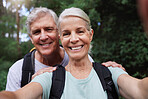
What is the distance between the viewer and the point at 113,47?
6.11m

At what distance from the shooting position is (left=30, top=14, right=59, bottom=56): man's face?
2.57 m

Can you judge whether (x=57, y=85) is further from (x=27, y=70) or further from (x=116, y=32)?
(x=116, y=32)

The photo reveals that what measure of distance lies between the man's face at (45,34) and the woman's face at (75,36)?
2.42 ft

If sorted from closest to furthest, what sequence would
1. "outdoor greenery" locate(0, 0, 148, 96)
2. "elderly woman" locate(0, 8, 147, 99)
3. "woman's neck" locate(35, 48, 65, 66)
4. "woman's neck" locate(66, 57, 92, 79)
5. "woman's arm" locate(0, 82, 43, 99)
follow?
"woman's arm" locate(0, 82, 43, 99), "elderly woman" locate(0, 8, 147, 99), "woman's neck" locate(66, 57, 92, 79), "woman's neck" locate(35, 48, 65, 66), "outdoor greenery" locate(0, 0, 148, 96)

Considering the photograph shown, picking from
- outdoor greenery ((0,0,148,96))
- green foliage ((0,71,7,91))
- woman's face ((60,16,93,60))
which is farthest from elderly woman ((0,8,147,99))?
green foliage ((0,71,7,91))

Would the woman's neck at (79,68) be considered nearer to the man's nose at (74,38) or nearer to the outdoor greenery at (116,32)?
the man's nose at (74,38)

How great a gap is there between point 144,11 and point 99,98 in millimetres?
1603

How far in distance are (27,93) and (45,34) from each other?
4.39ft

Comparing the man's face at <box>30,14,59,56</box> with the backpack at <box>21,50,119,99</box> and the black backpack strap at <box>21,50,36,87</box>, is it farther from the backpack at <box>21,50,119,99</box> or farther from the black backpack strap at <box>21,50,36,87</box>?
the backpack at <box>21,50,119,99</box>

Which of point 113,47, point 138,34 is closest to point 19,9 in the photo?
point 113,47

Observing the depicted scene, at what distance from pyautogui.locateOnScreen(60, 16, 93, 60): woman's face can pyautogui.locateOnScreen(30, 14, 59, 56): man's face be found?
0.74m

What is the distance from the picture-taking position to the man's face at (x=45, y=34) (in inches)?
101

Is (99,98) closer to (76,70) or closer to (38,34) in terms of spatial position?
(76,70)

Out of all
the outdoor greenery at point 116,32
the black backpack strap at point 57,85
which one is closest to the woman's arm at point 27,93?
the black backpack strap at point 57,85
